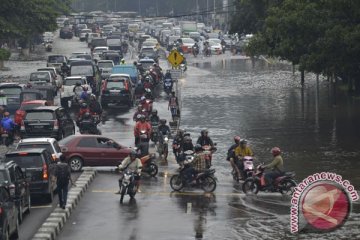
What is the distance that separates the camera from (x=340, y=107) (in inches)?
2042

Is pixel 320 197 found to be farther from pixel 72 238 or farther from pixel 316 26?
pixel 316 26

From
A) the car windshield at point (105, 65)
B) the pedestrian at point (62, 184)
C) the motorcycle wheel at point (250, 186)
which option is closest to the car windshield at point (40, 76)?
the car windshield at point (105, 65)

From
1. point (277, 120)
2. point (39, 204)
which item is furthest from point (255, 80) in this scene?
point (39, 204)

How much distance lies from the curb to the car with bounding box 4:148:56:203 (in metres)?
0.70

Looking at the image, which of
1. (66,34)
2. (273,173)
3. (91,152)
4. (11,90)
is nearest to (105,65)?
(11,90)

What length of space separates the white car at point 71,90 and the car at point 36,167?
74.2 ft

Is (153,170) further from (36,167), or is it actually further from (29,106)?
(29,106)

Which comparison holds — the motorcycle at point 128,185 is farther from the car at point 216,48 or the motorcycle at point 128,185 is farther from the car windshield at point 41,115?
the car at point 216,48

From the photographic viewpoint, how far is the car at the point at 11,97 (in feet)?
152

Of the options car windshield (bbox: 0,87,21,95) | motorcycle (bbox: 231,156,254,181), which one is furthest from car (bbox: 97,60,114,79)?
motorcycle (bbox: 231,156,254,181)

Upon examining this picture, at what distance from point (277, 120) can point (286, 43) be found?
3381 millimetres

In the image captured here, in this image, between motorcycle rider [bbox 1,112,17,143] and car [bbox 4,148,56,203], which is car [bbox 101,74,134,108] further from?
car [bbox 4,148,56,203]

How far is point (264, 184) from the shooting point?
93.0 feet

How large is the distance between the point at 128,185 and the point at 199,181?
2.39 m
